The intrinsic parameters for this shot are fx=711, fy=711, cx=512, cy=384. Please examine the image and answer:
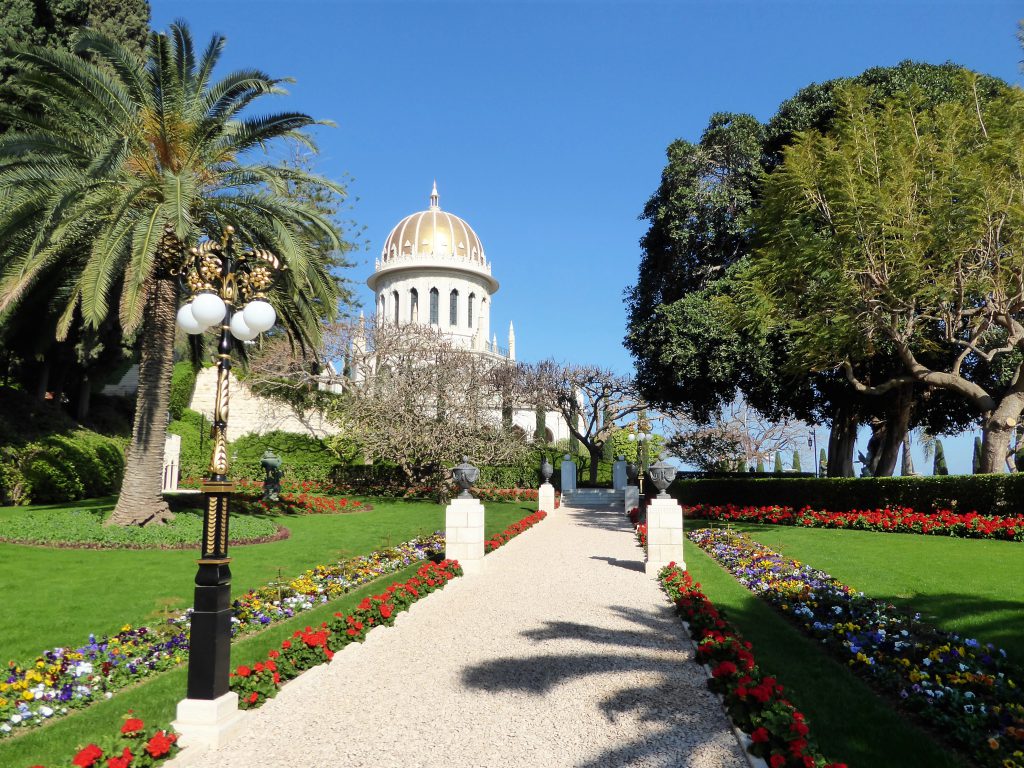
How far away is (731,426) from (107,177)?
36968 mm

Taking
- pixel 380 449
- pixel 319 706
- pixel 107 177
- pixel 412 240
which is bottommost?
pixel 319 706

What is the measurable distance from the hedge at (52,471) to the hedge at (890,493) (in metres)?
19.0

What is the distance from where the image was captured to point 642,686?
5.73 m

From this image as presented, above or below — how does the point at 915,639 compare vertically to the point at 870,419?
below

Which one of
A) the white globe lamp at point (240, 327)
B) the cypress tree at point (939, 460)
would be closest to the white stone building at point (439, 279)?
the cypress tree at point (939, 460)

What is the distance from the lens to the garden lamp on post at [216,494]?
4625mm

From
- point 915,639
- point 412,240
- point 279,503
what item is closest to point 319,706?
point 915,639

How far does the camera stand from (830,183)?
1566cm

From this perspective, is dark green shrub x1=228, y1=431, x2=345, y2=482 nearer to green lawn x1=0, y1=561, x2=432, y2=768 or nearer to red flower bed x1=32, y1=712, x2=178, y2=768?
green lawn x1=0, y1=561, x2=432, y2=768

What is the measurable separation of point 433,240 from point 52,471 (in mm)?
39819

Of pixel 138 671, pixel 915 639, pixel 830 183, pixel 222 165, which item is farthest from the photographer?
pixel 830 183

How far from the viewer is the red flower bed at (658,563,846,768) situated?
13.1 ft

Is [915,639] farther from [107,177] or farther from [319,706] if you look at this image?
[107,177]

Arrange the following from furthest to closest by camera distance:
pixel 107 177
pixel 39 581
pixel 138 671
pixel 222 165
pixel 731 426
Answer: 1. pixel 731 426
2. pixel 222 165
3. pixel 107 177
4. pixel 39 581
5. pixel 138 671
